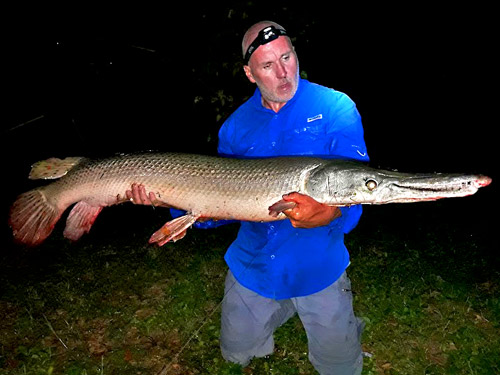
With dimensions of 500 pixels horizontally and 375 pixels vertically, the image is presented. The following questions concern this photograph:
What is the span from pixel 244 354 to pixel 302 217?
174 centimetres

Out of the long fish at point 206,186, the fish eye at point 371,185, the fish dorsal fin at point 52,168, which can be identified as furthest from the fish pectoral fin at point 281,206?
the fish dorsal fin at point 52,168

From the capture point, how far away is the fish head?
255cm

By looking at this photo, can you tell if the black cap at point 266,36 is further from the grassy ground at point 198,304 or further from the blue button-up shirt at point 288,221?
the grassy ground at point 198,304

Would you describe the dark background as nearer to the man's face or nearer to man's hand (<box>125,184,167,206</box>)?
the man's face

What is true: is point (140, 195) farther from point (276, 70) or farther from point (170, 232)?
point (276, 70)

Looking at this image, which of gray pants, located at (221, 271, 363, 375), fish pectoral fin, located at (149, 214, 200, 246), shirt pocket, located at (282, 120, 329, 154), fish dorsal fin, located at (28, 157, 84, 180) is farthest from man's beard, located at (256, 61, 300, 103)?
fish dorsal fin, located at (28, 157, 84, 180)

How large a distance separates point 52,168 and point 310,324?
2711 millimetres

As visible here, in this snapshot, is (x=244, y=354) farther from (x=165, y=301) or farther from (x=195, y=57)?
(x=195, y=57)

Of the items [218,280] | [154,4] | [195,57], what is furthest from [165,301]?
[154,4]

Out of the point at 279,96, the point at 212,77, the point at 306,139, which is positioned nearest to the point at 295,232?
the point at 306,139

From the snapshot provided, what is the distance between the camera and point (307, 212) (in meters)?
2.92

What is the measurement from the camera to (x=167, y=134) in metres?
13.1

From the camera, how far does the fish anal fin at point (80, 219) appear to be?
3.80 meters

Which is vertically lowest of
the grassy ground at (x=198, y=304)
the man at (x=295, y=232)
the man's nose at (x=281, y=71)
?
the grassy ground at (x=198, y=304)
